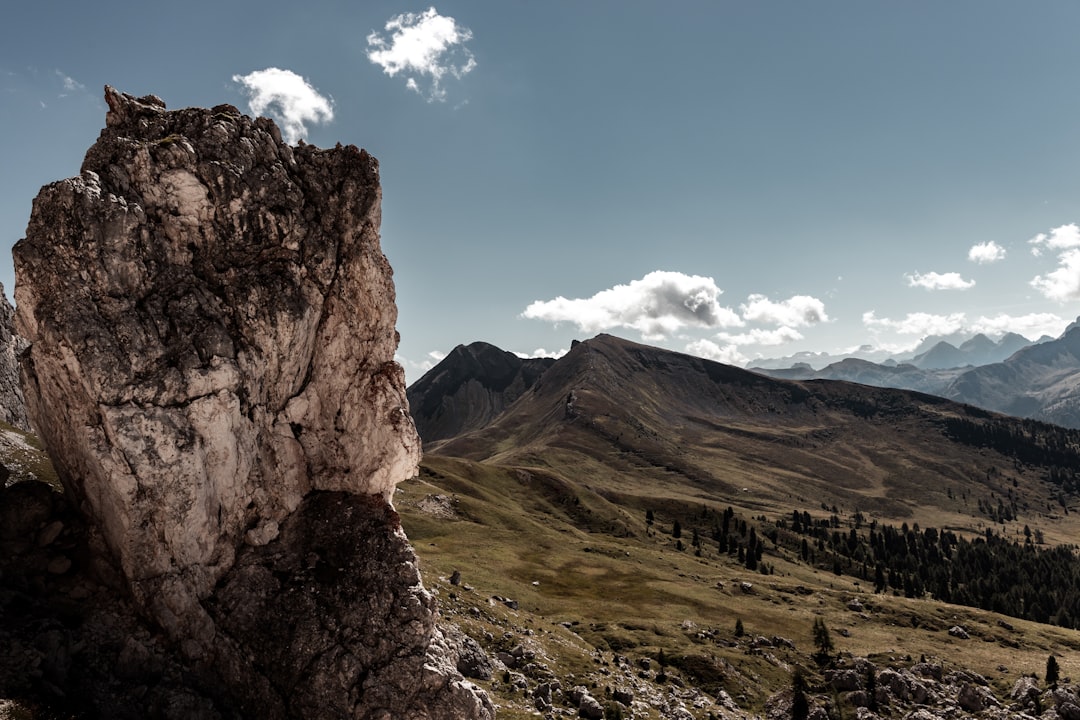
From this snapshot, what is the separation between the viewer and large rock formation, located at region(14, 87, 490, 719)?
32.2 meters

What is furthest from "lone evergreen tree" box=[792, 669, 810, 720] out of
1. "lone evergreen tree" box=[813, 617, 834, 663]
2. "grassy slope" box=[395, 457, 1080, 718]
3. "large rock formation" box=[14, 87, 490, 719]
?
"large rock formation" box=[14, 87, 490, 719]

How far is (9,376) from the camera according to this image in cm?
7862

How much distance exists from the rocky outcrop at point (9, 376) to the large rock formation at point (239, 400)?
179 ft

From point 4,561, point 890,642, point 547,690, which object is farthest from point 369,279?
point 890,642

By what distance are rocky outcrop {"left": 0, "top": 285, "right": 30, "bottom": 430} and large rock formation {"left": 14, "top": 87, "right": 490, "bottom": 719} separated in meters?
54.7

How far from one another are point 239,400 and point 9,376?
69.3 meters

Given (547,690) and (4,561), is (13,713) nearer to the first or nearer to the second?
(4,561)

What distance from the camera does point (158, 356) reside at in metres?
33.2

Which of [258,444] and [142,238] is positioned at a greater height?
[142,238]

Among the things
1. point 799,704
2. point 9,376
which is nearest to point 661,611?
point 799,704

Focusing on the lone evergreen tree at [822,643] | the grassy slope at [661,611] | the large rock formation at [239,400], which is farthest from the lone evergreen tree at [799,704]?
the large rock formation at [239,400]

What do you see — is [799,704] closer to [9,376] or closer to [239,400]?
[239,400]

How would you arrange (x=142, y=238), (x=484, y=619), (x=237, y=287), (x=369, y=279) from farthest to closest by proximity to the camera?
1. (x=484, y=619)
2. (x=369, y=279)
3. (x=237, y=287)
4. (x=142, y=238)

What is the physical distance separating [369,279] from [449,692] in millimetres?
28204
